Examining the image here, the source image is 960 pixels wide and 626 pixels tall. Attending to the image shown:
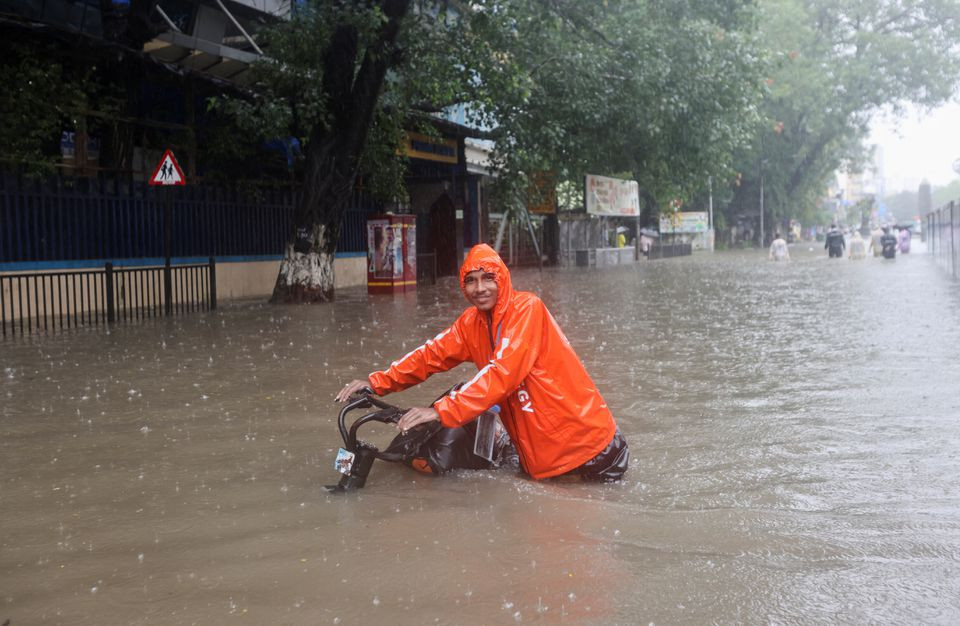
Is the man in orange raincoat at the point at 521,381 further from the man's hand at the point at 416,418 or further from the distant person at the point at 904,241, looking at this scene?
the distant person at the point at 904,241

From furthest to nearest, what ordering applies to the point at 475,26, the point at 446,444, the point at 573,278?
the point at 573,278 < the point at 475,26 < the point at 446,444

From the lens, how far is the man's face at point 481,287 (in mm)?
4762

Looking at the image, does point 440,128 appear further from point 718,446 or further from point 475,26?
point 718,446

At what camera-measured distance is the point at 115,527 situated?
4.44 meters

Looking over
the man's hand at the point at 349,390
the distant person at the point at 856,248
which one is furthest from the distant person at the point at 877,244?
the man's hand at the point at 349,390

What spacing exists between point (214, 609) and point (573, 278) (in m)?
24.9

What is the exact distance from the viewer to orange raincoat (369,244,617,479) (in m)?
4.61

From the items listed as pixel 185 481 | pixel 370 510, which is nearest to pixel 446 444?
pixel 370 510

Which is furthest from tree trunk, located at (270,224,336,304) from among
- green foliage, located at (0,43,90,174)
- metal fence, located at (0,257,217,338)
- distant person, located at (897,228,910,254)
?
distant person, located at (897,228,910,254)

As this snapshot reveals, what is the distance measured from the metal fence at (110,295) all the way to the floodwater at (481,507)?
4822 millimetres

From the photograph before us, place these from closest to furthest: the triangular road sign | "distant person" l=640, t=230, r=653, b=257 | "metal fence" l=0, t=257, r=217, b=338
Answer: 1. "metal fence" l=0, t=257, r=217, b=338
2. the triangular road sign
3. "distant person" l=640, t=230, r=653, b=257

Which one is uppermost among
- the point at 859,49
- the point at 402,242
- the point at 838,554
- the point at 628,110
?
the point at 859,49

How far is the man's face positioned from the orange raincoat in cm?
3

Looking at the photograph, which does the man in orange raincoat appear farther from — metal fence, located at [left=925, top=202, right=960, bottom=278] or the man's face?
metal fence, located at [left=925, top=202, right=960, bottom=278]
